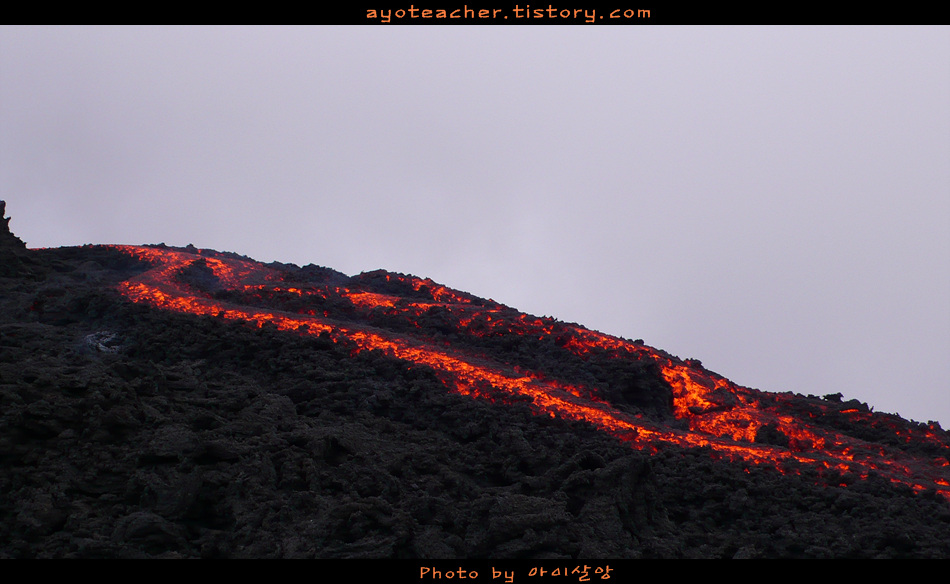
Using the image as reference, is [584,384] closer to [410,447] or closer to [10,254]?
[410,447]

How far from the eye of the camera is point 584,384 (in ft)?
49.3

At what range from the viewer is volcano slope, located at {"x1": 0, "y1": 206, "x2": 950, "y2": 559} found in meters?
7.63

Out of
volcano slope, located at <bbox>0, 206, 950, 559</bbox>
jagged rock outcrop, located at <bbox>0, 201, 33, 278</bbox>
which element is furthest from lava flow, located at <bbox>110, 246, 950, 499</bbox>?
jagged rock outcrop, located at <bbox>0, 201, 33, 278</bbox>

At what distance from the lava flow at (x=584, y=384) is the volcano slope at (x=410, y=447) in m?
0.08

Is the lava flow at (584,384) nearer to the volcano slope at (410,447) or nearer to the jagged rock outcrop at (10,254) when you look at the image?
the volcano slope at (410,447)

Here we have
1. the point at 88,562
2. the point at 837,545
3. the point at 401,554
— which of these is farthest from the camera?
the point at 837,545

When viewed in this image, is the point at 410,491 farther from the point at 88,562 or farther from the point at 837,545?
the point at 837,545

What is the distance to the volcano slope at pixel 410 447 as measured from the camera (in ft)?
25.0

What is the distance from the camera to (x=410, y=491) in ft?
28.8

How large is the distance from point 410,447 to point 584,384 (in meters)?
5.99

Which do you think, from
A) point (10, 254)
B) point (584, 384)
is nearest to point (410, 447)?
point (584, 384)

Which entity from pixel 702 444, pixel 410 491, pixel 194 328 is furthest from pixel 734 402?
pixel 194 328

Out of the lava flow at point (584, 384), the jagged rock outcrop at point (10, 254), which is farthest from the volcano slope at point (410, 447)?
the jagged rock outcrop at point (10, 254)

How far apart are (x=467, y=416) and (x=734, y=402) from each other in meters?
6.83
